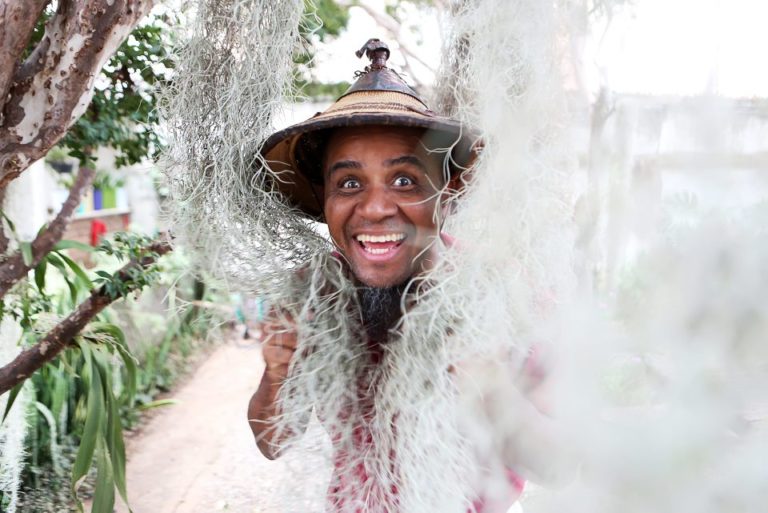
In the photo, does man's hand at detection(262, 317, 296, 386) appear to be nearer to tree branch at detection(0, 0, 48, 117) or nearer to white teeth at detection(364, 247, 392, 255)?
white teeth at detection(364, 247, 392, 255)

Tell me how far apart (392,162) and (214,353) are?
475 cm

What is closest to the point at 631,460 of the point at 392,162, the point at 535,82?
the point at 535,82

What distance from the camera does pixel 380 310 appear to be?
118 cm

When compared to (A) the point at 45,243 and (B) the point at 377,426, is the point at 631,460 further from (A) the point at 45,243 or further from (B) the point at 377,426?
(A) the point at 45,243

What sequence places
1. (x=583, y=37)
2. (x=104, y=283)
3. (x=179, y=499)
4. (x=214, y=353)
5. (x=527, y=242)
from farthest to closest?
(x=214, y=353)
(x=179, y=499)
(x=104, y=283)
(x=527, y=242)
(x=583, y=37)

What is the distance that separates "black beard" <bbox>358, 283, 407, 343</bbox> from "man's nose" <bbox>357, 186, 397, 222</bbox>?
144 millimetres

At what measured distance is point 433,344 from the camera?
3.04ft

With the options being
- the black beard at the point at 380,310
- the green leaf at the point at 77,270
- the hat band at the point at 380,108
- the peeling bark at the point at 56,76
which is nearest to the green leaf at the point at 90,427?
the green leaf at the point at 77,270

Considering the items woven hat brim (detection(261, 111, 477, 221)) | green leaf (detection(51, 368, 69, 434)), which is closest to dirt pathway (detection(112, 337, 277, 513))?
green leaf (detection(51, 368, 69, 434))

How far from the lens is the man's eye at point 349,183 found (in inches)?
46.1

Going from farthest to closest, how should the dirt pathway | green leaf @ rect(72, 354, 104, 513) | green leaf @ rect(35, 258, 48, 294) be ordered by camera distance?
the dirt pathway, green leaf @ rect(35, 258, 48, 294), green leaf @ rect(72, 354, 104, 513)

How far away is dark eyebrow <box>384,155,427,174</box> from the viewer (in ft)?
3.68

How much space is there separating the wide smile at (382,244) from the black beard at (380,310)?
2.8 inches

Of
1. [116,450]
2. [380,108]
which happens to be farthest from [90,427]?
[380,108]
